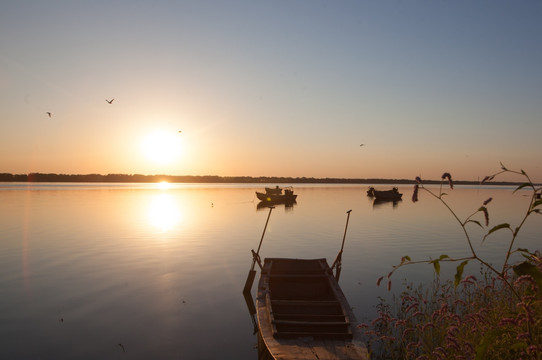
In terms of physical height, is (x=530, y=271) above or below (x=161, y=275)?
above

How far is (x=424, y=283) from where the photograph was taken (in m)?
18.7

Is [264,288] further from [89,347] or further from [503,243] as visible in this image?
[503,243]

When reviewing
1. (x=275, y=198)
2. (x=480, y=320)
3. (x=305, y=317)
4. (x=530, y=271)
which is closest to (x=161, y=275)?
(x=305, y=317)

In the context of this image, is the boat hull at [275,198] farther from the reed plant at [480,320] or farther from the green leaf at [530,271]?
the green leaf at [530,271]

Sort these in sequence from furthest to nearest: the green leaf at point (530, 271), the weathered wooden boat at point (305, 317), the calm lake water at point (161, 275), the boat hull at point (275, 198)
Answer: the boat hull at point (275, 198) < the calm lake water at point (161, 275) < the weathered wooden boat at point (305, 317) < the green leaf at point (530, 271)

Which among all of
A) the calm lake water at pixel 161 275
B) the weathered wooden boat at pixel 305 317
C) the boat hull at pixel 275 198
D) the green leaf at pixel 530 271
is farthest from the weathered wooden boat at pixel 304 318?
the boat hull at pixel 275 198

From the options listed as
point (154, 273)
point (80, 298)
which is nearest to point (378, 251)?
point (154, 273)

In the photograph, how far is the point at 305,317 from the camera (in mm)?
10711

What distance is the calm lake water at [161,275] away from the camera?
1230 cm

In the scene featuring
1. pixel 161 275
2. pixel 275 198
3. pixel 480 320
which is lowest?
pixel 161 275

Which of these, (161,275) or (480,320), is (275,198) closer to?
(161,275)

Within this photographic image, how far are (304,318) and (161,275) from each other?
39.8 ft

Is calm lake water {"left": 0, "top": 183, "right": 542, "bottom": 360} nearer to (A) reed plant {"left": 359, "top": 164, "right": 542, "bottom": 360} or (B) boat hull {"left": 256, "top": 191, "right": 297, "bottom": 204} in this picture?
(A) reed plant {"left": 359, "top": 164, "right": 542, "bottom": 360}

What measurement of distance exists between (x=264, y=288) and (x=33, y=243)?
23.7 meters
